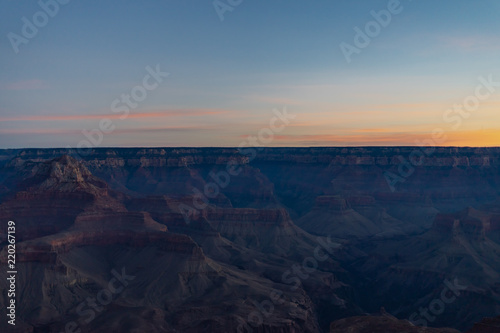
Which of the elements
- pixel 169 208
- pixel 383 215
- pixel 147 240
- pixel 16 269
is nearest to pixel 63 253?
pixel 16 269

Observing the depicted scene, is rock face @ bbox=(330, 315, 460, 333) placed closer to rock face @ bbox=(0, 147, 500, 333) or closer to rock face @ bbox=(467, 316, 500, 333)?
rock face @ bbox=(0, 147, 500, 333)

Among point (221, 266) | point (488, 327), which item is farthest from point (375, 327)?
point (221, 266)

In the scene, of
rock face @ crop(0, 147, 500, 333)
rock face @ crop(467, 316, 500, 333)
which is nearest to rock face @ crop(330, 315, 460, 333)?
rock face @ crop(0, 147, 500, 333)

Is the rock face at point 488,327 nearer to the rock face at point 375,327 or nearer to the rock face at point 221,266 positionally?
the rock face at point 375,327

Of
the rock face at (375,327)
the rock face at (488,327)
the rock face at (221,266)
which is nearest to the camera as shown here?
the rock face at (488,327)

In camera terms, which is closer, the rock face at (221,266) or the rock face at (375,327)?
the rock face at (375,327)

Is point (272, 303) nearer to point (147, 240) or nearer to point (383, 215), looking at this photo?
point (147, 240)

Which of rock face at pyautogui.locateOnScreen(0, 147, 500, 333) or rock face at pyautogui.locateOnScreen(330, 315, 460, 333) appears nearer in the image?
rock face at pyautogui.locateOnScreen(330, 315, 460, 333)

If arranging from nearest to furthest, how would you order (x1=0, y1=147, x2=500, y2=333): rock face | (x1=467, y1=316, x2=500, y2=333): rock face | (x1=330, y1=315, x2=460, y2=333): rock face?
1. (x1=467, y1=316, x2=500, y2=333): rock face
2. (x1=330, y1=315, x2=460, y2=333): rock face
3. (x1=0, y1=147, x2=500, y2=333): rock face

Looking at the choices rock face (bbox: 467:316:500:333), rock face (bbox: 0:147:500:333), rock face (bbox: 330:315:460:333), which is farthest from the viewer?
rock face (bbox: 0:147:500:333)

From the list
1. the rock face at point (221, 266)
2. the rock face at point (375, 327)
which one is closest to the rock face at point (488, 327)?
the rock face at point (375, 327)

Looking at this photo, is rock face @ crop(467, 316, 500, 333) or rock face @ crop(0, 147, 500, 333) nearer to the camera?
rock face @ crop(467, 316, 500, 333)

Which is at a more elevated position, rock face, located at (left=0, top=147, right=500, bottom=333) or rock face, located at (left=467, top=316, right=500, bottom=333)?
rock face, located at (left=0, top=147, right=500, bottom=333)
